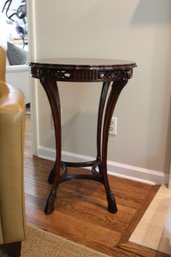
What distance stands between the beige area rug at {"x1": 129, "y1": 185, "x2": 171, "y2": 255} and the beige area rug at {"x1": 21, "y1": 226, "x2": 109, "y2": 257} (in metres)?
0.23

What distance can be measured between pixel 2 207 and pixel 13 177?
14 cm

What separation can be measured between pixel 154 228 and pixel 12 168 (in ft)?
2.62

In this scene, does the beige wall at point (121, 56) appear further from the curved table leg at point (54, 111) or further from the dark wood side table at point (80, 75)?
the curved table leg at point (54, 111)

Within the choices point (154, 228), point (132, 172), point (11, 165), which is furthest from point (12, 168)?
point (132, 172)

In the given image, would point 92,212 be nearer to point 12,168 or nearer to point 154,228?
point 154,228

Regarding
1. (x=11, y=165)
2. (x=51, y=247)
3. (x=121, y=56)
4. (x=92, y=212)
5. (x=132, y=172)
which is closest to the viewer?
(x=11, y=165)

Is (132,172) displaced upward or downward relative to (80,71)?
downward

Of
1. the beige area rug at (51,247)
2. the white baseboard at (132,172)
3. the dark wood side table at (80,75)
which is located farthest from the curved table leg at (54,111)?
the white baseboard at (132,172)

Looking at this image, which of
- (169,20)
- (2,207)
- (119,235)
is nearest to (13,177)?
(2,207)

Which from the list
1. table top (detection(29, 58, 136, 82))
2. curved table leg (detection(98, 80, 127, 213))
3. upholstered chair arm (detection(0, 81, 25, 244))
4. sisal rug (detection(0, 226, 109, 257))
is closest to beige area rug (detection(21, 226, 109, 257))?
sisal rug (detection(0, 226, 109, 257))

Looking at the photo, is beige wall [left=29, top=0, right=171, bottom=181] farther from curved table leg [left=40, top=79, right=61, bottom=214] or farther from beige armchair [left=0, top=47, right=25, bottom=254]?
beige armchair [left=0, top=47, right=25, bottom=254]

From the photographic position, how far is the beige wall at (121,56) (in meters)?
1.70

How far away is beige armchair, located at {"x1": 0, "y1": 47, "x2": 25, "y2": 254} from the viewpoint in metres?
0.96

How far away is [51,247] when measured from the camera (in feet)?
4.15
